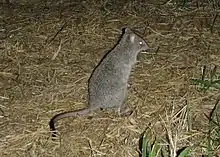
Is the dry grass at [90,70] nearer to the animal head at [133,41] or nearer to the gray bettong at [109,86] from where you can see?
the gray bettong at [109,86]

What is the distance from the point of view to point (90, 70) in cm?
435

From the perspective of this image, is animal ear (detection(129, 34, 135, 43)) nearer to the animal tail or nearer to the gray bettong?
the gray bettong

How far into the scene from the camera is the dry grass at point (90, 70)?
355 centimetres

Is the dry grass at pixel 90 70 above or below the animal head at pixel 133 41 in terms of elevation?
below

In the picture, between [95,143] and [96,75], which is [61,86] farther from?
[95,143]

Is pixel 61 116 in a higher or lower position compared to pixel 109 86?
lower

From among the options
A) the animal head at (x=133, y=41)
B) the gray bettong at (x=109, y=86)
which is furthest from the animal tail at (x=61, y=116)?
the animal head at (x=133, y=41)

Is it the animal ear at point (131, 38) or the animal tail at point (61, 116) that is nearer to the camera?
the animal tail at point (61, 116)

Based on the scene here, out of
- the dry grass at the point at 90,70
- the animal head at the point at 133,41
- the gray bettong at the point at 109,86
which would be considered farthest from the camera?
the animal head at the point at 133,41

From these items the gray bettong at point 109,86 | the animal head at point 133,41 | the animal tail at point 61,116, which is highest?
the animal head at point 133,41

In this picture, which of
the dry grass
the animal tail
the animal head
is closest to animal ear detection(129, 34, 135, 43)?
the animal head

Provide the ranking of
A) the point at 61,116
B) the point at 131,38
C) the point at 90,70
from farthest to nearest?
the point at 90,70 < the point at 131,38 < the point at 61,116

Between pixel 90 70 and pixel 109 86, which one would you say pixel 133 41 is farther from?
pixel 90 70

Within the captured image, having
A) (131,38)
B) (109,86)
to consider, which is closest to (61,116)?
(109,86)
